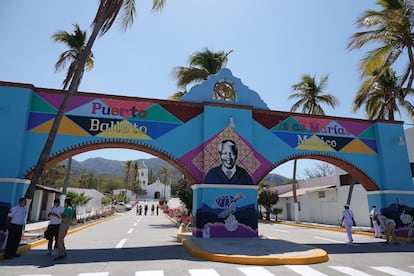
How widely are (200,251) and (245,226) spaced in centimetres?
447

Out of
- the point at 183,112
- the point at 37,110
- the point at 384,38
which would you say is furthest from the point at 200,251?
the point at 384,38

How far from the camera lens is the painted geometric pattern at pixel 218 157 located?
13242 mm

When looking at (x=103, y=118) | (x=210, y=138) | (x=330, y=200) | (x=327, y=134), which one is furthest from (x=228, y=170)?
(x=330, y=200)

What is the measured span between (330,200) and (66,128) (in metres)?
24.6

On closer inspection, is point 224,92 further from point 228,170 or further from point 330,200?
point 330,200

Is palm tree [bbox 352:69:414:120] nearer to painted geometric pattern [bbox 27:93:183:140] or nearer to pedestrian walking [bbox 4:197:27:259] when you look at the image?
painted geometric pattern [bbox 27:93:183:140]

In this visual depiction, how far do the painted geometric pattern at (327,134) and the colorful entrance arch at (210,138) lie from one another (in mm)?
53

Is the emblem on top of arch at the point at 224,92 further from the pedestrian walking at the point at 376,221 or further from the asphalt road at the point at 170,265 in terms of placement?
the pedestrian walking at the point at 376,221

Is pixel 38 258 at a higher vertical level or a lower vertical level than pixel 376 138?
lower

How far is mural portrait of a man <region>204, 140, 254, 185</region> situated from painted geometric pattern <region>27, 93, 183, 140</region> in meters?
2.39

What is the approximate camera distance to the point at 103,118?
492 inches

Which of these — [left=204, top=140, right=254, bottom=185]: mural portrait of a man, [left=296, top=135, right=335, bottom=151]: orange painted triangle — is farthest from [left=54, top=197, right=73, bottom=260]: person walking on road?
[left=296, top=135, right=335, bottom=151]: orange painted triangle

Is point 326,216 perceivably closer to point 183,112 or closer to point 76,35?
point 183,112

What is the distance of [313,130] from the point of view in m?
15.2
